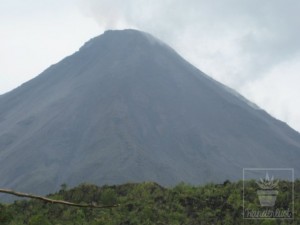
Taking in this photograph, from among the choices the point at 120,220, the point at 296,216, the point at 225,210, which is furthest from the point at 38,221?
the point at 296,216

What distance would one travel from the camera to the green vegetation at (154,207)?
59.2 metres

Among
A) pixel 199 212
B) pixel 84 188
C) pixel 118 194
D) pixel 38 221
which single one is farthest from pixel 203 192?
pixel 38 221

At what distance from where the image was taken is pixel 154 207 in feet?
211

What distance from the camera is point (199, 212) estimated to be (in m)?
62.6

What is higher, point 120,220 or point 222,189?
point 222,189

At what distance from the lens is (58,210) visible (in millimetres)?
69812

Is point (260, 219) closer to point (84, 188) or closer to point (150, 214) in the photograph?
point (150, 214)

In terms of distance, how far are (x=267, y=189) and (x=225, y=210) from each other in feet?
27.4

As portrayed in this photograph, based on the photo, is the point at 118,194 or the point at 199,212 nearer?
the point at 199,212

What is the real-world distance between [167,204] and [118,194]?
1116 centimetres

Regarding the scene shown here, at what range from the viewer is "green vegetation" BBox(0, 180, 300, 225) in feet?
194

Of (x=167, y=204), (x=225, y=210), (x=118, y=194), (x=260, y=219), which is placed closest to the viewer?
(x=260, y=219)

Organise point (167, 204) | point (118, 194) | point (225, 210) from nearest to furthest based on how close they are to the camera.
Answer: point (225, 210) → point (167, 204) → point (118, 194)

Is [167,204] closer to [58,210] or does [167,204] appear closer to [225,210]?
[225,210]
